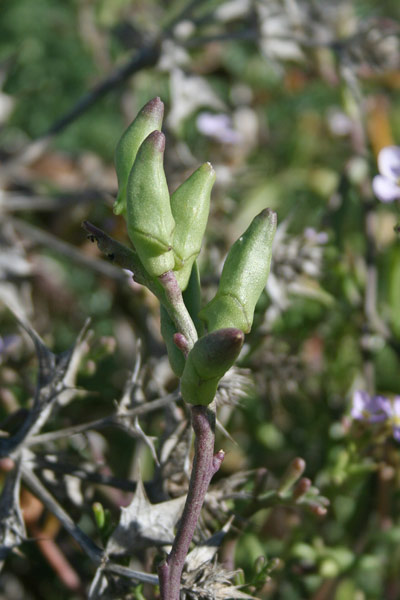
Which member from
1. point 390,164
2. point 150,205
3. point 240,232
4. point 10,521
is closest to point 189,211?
point 150,205

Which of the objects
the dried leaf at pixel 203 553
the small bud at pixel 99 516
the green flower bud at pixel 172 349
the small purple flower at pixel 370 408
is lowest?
the small purple flower at pixel 370 408

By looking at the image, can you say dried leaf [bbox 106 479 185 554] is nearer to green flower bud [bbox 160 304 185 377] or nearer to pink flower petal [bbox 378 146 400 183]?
green flower bud [bbox 160 304 185 377]

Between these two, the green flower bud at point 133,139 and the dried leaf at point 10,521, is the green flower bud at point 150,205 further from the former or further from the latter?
the dried leaf at point 10,521

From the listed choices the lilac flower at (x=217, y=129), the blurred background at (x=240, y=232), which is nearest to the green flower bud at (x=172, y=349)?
the blurred background at (x=240, y=232)

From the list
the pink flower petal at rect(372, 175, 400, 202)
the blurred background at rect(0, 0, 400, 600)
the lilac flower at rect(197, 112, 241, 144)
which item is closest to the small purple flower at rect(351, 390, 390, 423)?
the blurred background at rect(0, 0, 400, 600)

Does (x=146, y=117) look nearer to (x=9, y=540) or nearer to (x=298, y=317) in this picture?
(x=9, y=540)

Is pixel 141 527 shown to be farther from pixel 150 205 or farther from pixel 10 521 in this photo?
pixel 150 205
